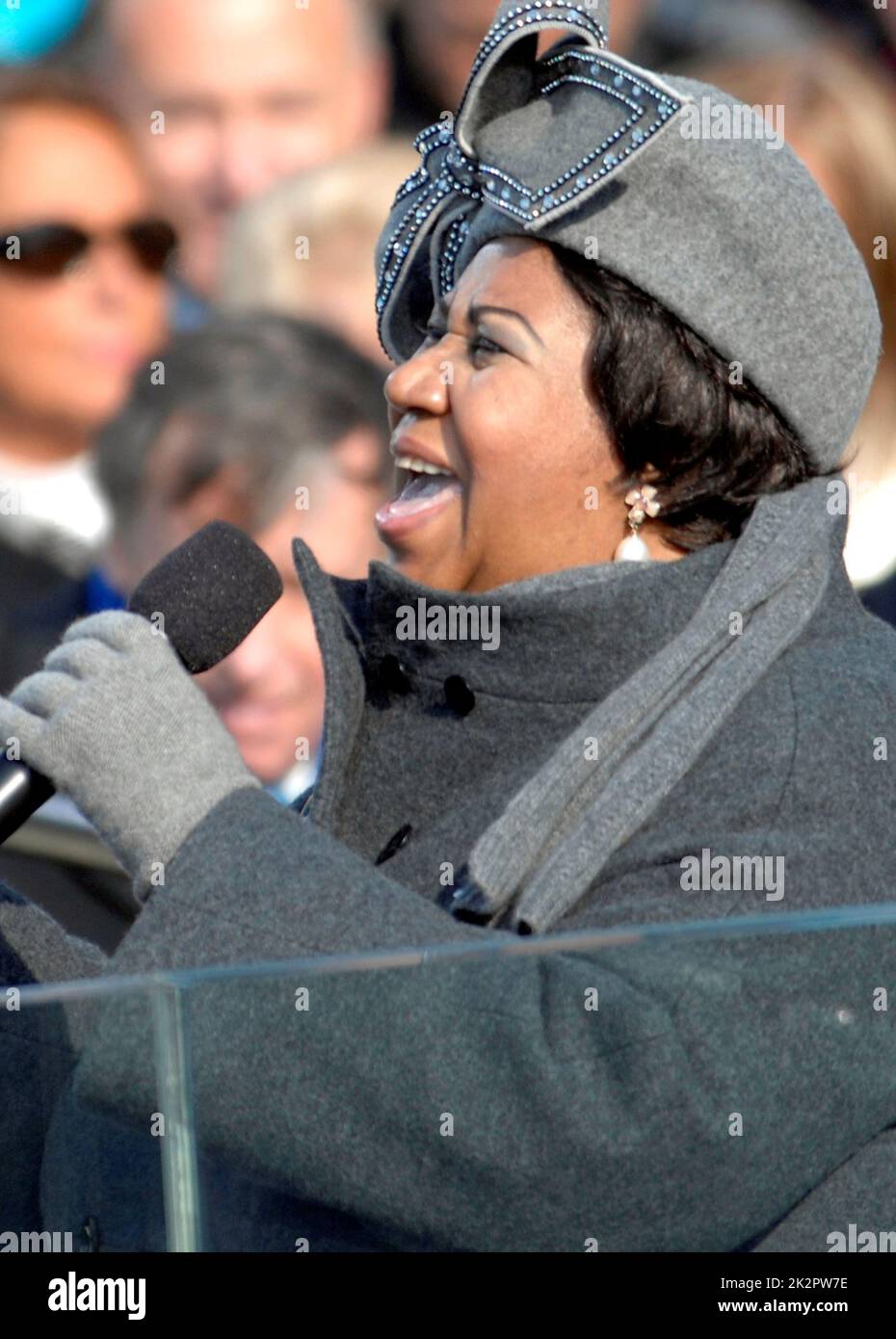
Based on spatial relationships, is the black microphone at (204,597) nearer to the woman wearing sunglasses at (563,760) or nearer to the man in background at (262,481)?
the woman wearing sunglasses at (563,760)

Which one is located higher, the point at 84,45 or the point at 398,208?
the point at 84,45

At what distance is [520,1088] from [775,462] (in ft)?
3.08

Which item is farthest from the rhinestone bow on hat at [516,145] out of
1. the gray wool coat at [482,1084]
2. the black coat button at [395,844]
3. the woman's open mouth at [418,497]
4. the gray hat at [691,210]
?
the gray wool coat at [482,1084]

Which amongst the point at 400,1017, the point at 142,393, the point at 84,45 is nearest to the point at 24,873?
the point at 142,393

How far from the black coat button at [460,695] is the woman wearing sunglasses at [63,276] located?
2.50 meters

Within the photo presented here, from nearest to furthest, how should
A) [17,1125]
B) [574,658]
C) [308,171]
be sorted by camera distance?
1. [17,1125]
2. [574,658]
3. [308,171]

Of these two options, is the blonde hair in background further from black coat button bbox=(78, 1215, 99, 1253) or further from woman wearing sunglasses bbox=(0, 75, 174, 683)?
black coat button bbox=(78, 1215, 99, 1253)

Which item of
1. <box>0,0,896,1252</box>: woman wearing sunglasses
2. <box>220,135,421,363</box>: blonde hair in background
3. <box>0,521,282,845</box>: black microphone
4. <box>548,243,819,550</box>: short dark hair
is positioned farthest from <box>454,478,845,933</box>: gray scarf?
<box>220,135,421,363</box>: blonde hair in background

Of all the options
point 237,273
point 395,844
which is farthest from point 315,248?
point 395,844

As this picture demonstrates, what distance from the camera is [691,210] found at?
227 centimetres

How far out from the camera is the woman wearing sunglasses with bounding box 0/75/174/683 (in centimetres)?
468

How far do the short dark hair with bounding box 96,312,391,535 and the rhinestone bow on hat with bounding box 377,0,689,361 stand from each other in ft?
5.62

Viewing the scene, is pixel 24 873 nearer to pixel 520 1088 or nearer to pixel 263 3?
pixel 263 3

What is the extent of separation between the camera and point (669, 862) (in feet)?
6.23
